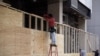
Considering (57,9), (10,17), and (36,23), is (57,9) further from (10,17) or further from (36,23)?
(10,17)

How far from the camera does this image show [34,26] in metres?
13.9

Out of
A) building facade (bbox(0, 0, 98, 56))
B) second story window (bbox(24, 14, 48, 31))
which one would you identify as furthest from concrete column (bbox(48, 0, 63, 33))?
second story window (bbox(24, 14, 48, 31))

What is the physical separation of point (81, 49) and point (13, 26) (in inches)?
411

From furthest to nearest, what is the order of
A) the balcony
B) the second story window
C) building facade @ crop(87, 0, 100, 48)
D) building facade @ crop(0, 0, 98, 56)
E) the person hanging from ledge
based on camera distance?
building facade @ crop(87, 0, 100, 48), the balcony, the person hanging from ledge, the second story window, building facade @ crop(0, 0, 98, 56)

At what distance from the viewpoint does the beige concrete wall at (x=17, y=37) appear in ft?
35.2

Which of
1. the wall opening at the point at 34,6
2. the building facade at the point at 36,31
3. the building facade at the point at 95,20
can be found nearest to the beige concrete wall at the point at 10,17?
the building facade at the point at 36,31

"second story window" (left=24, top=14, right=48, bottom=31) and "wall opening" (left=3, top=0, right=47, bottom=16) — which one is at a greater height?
"wall opening" (left=3, top=0, right=47, bottom=16)

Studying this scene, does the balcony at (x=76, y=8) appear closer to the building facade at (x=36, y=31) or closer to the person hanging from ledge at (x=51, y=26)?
the building facade at (x=36, y=31)

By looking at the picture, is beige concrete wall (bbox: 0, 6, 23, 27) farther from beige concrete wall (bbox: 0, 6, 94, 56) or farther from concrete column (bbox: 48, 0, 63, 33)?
concrete column (bbox: 48, 0, 63, 33)

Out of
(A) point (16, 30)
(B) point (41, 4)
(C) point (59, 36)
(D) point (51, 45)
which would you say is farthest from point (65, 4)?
(A) point (16, 30)

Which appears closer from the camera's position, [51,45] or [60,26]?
[51,45]

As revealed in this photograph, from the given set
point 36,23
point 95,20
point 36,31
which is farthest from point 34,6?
point 95,20

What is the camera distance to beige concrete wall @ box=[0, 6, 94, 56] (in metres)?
10.7

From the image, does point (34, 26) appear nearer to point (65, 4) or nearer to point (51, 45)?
point (51, 45)
